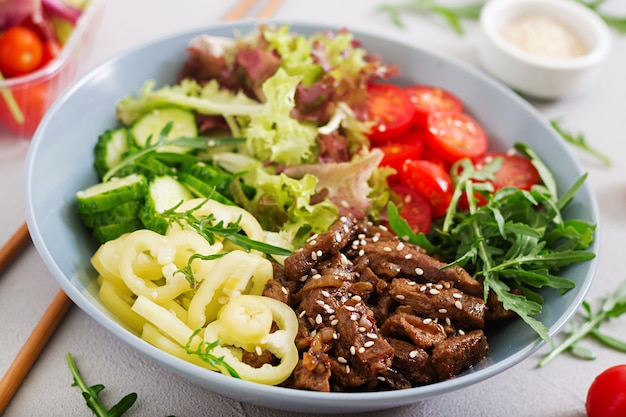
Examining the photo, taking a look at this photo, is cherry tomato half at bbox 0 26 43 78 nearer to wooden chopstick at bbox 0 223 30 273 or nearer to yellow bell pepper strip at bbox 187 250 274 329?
wooden chopstick at bbox 0 223 30 273

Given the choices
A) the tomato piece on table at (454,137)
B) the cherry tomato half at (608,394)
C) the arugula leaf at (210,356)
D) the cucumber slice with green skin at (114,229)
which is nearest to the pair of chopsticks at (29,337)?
the cucumber slice with green skin at (114,229)

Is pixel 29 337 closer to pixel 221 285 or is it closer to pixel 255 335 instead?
pixel 221 285

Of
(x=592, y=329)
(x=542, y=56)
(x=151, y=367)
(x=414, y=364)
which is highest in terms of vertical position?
(x=414, y=364)

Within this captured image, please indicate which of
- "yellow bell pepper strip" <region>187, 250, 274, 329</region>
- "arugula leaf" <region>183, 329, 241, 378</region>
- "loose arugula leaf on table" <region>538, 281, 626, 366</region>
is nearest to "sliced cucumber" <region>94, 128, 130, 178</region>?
"yellow bell pepper strip" <region>187, 250, 274, 329</region>

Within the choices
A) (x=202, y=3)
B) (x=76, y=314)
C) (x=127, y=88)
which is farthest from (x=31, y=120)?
(x=202, y=3)

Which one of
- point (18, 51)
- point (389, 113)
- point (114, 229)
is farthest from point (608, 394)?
point (18, 51)

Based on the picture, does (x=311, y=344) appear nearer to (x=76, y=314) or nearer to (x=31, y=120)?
(x=76, y=314)

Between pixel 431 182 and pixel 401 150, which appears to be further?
pixel 401 150

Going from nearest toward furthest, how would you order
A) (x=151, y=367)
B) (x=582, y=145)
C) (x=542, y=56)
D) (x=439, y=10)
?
1. (x=151, y=367)
2. (x=582, y=145)
3. (x=542, y=56)
4. (x=439, y=10)
